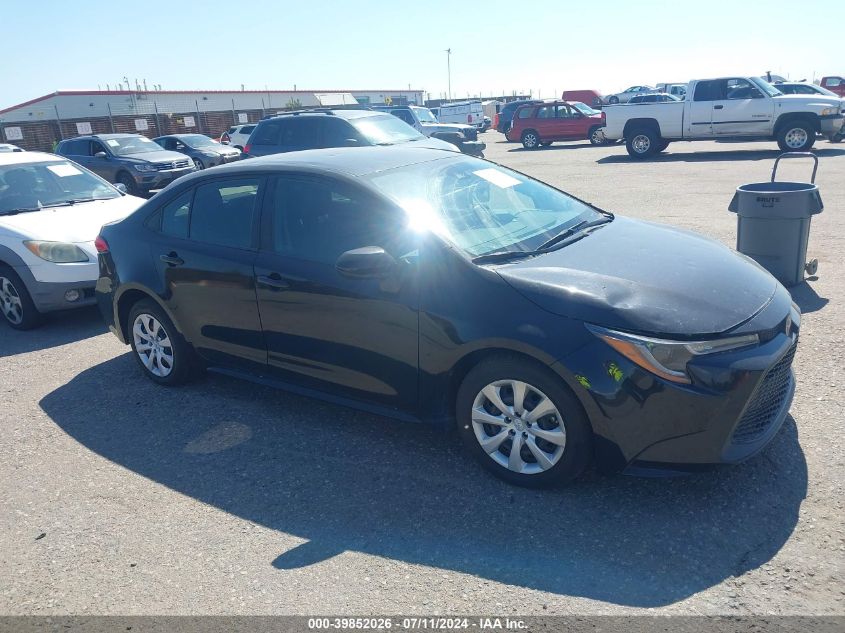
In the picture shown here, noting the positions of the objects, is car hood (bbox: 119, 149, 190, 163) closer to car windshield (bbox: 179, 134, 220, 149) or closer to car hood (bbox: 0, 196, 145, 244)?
car windshield (bbox: 179, 134, 220, 149)

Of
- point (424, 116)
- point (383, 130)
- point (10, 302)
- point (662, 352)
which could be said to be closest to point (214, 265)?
point (662, 352)

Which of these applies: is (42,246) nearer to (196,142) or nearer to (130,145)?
(130,145)

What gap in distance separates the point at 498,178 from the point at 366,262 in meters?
1.44

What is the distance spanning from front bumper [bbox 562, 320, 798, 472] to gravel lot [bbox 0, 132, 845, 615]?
32cm

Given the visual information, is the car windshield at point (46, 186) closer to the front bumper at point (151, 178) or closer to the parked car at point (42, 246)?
the parked car at point (42, 246)

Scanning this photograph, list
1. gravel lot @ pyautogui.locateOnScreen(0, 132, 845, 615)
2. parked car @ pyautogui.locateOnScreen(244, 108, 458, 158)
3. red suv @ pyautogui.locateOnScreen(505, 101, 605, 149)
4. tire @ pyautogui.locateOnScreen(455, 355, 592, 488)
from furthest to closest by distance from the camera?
red suv @ pyautogui.locateOnScreen(505, 101, 605, 149)
parked car @ pyautogui.locateOnScreen(244, 108, 458, 158)
tire @ pyautogui.locateOnScreen(455, 355, 592, 488)
gravel lot @ pyautogui.locateOnScreen(0, 132, 845, 615)

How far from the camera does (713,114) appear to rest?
18719mm

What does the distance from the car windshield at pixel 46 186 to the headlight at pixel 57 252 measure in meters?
0.97

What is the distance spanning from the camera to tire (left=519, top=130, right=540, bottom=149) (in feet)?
88.4

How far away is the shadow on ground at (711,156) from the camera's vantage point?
59.2ft

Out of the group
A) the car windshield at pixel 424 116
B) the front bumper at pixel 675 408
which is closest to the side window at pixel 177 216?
the front bumper at pixel 675 408

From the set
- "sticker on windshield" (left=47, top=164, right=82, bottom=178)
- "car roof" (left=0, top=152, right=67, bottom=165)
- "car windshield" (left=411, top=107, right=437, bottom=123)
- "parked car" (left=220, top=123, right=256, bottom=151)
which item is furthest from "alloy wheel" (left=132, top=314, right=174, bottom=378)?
"parked car" (left=220, top=123, right=256, bottom=151)

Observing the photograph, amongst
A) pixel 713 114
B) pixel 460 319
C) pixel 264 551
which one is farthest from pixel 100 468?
pixel 713 114

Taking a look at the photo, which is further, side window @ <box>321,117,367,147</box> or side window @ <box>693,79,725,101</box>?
side window @ <box>693,79,725,101</box>
